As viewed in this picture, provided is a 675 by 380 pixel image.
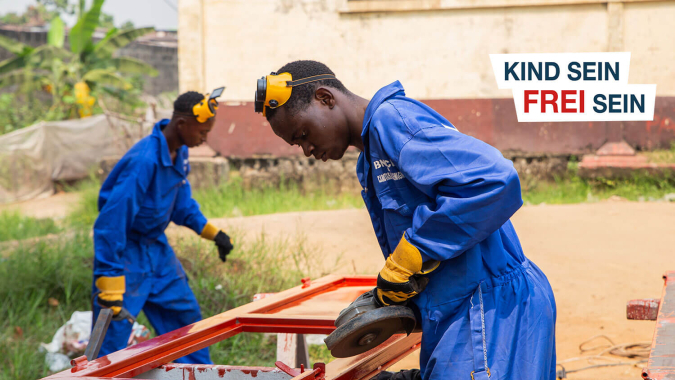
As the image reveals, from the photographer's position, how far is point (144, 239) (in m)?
3.50

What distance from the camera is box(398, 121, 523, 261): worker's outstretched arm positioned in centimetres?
151

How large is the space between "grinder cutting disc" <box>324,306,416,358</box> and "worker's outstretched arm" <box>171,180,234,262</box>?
2.32m

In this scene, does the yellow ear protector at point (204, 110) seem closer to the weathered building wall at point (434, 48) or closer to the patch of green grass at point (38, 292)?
the patch of green grass at point (38, 292)

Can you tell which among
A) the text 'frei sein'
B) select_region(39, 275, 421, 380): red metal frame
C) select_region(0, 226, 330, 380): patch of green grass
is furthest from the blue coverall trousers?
the text 'frei sein'

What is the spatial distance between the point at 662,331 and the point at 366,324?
3.30 ft

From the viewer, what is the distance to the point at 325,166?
8750 millimetres

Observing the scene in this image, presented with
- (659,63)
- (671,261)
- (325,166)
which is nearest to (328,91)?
(671,261)

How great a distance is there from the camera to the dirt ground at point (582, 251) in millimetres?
4184

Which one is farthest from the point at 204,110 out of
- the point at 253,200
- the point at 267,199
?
the point at 267,199

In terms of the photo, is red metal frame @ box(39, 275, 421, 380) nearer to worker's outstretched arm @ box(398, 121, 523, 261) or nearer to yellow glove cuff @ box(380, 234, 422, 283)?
yellow glove cuff @ box(380, 234, 422, 283)

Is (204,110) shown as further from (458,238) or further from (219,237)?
(458,238)

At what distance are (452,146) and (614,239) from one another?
475cm

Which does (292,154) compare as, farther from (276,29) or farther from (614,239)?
(614,239)

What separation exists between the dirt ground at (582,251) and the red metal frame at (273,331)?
1423 mm
